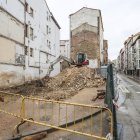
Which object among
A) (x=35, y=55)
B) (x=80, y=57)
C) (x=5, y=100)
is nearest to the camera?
(x=5, y=100)

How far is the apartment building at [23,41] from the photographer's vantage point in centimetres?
1858

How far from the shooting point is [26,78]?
928 inches

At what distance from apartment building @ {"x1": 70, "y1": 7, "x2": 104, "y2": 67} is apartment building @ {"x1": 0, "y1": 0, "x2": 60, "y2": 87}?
1112 centimetres

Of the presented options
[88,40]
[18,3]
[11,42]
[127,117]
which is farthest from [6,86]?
[88,40]

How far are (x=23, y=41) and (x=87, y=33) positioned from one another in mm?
23464

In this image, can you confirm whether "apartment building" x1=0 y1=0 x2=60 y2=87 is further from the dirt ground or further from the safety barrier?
the safety barrier

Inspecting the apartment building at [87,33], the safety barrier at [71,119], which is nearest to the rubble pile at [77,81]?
the safety barrier at [71,119]

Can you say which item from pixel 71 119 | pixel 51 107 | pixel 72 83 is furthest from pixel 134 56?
pixel 71 119

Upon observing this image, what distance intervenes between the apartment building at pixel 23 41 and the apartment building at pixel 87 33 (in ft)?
36.5

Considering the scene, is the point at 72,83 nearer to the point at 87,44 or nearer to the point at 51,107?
the point at 51,107

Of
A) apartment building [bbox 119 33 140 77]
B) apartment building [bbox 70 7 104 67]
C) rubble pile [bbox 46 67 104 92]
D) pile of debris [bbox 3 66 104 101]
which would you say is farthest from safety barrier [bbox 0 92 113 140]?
apartment building [bbox 119 33 140 77]

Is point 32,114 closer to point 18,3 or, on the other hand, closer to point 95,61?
point 18,3

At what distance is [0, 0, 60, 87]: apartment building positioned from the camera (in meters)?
18.6

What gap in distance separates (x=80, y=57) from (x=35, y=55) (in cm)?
1602
